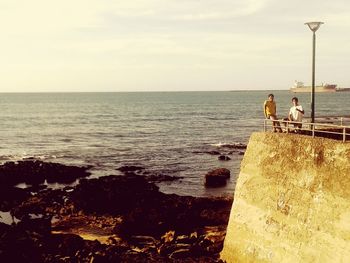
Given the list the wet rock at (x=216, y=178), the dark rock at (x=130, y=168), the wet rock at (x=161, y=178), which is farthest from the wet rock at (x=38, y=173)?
the wet rock at (x=216, y=178)

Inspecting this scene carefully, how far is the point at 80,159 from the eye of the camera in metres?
49.8

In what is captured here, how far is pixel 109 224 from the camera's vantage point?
2512cm

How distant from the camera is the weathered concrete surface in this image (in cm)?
1293

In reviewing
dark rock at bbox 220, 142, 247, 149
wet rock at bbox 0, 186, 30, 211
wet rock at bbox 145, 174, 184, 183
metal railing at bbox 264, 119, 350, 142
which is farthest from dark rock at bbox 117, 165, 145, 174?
metal railing at bbox 264, 119, 350, 142

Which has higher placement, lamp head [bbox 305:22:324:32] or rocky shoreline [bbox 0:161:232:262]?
lamp head [bbox 305:22:324:32]

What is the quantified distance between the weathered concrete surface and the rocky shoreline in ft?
8.77

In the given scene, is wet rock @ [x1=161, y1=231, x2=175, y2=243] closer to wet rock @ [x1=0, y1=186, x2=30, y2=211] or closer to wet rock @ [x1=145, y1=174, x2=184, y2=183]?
wet rock @ [x1=0, y1=186, x2=30, y2=211]

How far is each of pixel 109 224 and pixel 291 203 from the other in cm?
1316

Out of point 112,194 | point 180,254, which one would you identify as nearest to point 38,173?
point 112,194

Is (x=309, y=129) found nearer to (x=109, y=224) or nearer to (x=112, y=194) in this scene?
(x=109, y=224)

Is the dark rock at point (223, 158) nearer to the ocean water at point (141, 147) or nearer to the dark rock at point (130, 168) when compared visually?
the ocean water at point (141, 147)

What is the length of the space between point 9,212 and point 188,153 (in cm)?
2722

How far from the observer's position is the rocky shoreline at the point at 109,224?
762 inches

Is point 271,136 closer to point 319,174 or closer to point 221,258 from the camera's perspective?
point 319,174
